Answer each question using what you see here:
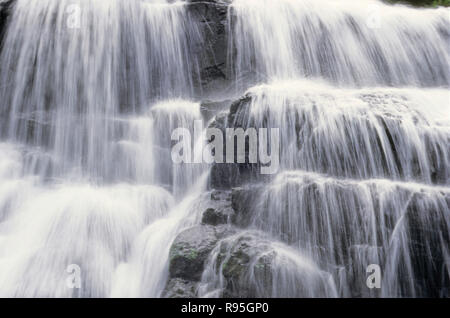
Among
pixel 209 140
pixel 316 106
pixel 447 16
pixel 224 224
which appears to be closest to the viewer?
pixel 224 224

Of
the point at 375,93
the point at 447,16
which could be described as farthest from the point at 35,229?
the point at 447,16

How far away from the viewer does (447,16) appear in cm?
977

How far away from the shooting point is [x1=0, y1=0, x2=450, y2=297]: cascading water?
480cm

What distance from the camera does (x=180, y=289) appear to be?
4660mm

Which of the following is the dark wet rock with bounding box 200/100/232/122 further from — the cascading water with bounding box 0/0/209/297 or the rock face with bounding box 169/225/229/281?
the rock face with bounding box 169/225/229/281

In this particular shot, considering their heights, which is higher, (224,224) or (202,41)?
(202,41)

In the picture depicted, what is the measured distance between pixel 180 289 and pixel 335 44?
6.39 meters

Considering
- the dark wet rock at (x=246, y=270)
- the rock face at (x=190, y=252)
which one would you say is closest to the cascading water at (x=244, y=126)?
the dark wet rock at (x=246, y=270)

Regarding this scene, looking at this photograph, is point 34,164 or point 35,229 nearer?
point 35,229

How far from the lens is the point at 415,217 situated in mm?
4844

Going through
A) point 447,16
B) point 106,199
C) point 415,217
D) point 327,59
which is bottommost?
point 415,217
